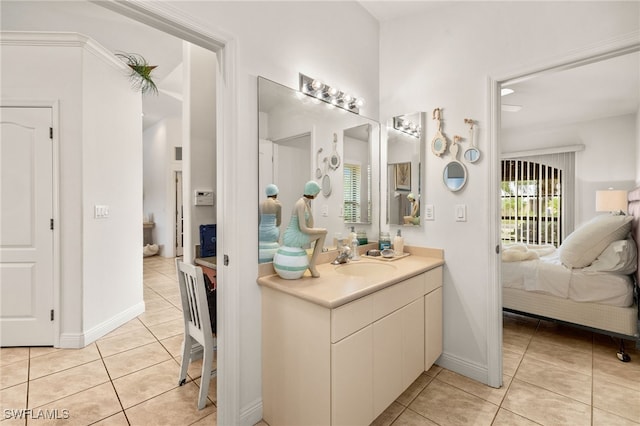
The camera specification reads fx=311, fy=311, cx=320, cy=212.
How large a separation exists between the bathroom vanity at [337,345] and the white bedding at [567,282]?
1.65m

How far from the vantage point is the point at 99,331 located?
2.89 m

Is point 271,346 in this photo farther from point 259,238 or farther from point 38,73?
point 38,73

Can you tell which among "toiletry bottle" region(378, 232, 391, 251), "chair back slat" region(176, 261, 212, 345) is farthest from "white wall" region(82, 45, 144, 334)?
"toiletry bottle" region(378, 232, 391, 251)

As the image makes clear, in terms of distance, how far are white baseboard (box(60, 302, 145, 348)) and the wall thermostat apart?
5.28 feet

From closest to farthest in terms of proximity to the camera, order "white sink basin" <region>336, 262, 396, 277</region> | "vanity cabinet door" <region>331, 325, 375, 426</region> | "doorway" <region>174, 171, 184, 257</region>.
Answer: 1. "vanity cabinet door" <region>331, 325, 375, 426</region>
2. "white sink basin" <region>336, 262, 396, 277</region>
3. "doorway" <region>174, 171, 184, 257</region>

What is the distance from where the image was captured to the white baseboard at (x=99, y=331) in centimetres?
269

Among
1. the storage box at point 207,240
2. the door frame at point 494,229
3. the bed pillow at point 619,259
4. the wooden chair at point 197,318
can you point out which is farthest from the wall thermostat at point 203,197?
the bed pillow at point 619,259

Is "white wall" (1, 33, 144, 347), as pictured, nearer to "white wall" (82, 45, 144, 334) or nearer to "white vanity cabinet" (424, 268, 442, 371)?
"white wall" (82, 45, 144, 334)

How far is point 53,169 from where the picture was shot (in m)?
2.69

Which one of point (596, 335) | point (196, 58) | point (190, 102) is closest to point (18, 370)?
point (190, 102)

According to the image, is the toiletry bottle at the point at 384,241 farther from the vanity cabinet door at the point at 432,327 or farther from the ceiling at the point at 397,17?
the ceiling at the point at 397,17

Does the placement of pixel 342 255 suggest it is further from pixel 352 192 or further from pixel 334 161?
pixel 334 161

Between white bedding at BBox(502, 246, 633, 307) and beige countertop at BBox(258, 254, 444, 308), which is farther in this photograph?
white bedding at BBox(502, 246, 633, 307)

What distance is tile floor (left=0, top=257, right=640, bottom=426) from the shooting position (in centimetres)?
182
